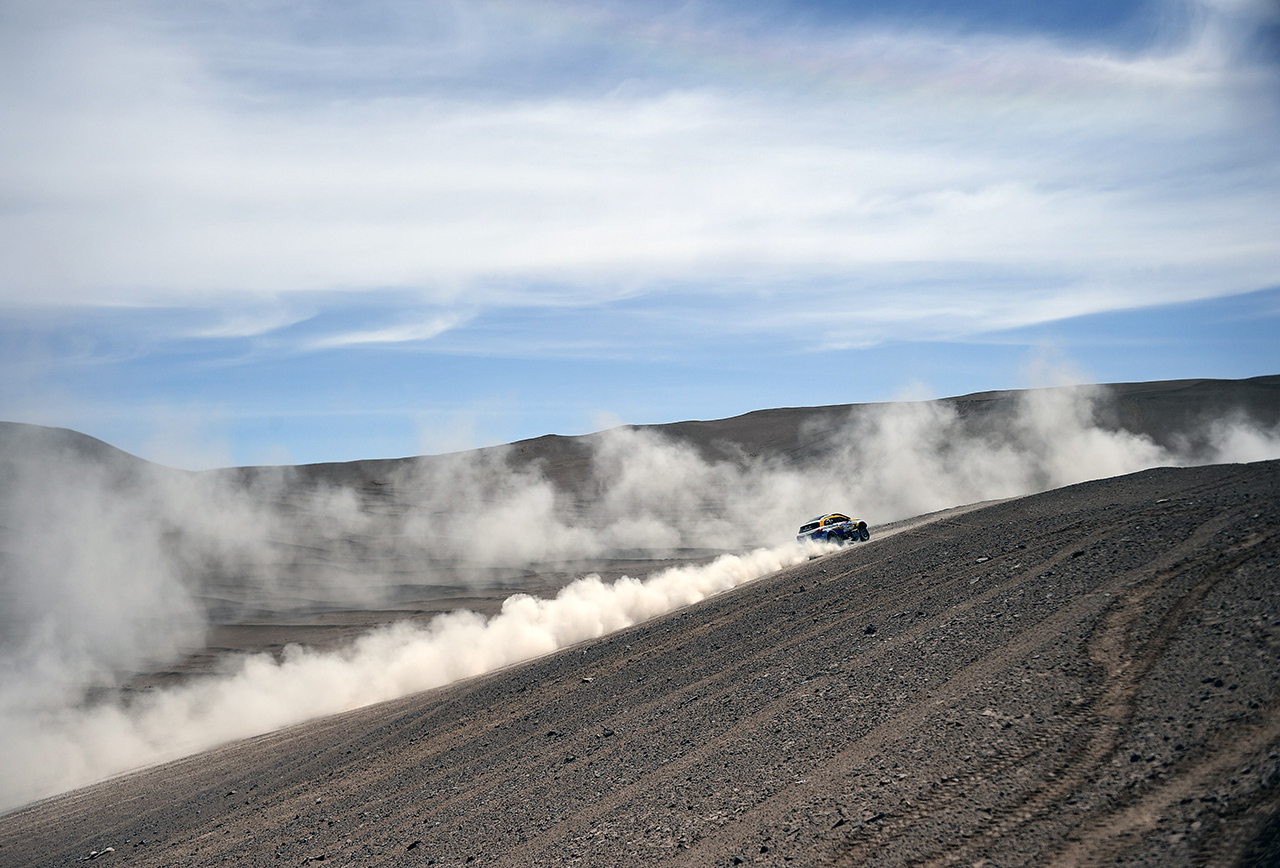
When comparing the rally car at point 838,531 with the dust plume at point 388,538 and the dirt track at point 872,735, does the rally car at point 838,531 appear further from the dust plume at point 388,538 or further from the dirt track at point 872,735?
the dirt track at point 872,735

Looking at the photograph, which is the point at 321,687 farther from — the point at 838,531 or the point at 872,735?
the point at 872,735

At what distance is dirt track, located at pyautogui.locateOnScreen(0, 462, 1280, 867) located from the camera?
27.9 ft

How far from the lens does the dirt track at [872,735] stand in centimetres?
850

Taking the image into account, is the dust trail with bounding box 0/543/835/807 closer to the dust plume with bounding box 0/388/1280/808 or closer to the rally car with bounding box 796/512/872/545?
the dust plume with bounding box 0/388/1280/808

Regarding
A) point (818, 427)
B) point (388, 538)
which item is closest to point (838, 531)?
point (388, 538)

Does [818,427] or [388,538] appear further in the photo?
[818,427]

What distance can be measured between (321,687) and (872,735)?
2785 cm

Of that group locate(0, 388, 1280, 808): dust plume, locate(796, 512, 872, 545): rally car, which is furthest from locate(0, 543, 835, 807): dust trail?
locate(796, 512, 872, 545): rally car

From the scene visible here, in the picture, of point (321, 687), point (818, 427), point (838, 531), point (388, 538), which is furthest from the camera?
point (818, 427)

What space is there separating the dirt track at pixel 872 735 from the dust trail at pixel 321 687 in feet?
21.1

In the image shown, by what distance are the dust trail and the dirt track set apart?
6420 millimetres

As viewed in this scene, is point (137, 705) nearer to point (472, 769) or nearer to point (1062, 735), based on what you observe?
point (472, 769)

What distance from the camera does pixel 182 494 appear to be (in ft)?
227

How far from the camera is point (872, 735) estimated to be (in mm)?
11445
